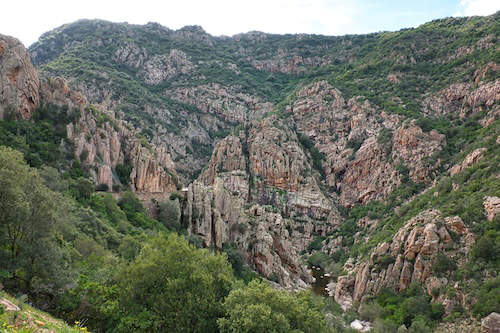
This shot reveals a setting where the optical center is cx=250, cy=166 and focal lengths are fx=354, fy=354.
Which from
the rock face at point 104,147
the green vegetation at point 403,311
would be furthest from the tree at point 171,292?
the rock face at point 104,147

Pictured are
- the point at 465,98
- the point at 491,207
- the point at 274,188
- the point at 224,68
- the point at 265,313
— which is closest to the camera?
the point at 265,313

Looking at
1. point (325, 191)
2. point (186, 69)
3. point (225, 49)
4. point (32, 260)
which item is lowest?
point (325, 191)

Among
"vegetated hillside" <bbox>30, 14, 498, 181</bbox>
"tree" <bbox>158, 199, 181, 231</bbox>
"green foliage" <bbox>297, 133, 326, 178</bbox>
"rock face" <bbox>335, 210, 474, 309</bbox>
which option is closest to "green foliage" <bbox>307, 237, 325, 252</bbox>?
"green foliage" <bbox>297, 133, 326, 178</bbox>

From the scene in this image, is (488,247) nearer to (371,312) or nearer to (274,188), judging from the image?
(371,312)

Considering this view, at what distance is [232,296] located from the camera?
19281 mm

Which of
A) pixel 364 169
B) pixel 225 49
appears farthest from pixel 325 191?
pixel 225 49

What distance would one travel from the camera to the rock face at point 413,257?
43.9 meters

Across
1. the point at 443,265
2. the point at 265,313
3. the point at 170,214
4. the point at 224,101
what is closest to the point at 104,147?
the point at 170,214

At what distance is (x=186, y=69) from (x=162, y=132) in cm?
5172

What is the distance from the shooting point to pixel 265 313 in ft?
58.5

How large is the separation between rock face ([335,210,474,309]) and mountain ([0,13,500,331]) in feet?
0.61

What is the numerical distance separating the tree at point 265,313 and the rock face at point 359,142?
69109 mm

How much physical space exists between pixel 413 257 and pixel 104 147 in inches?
1778

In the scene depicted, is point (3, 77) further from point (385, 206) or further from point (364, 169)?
point (364, 169)
